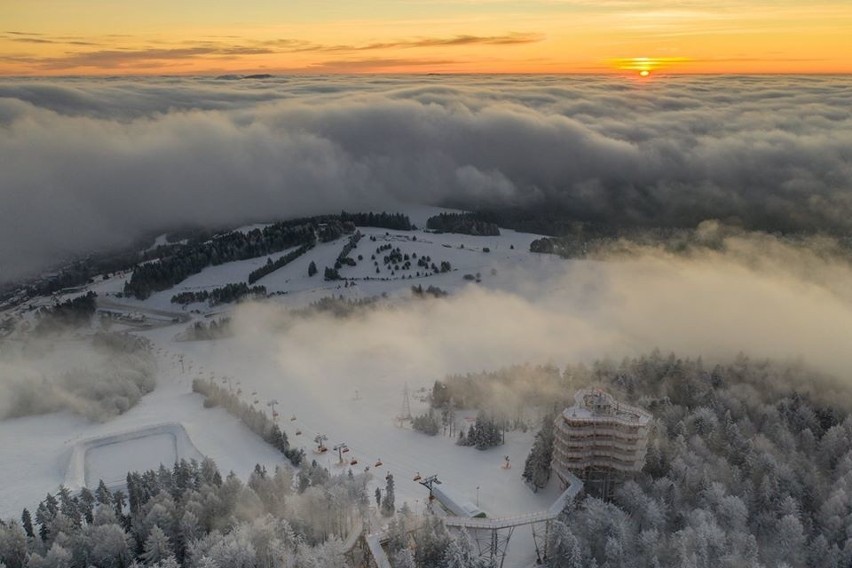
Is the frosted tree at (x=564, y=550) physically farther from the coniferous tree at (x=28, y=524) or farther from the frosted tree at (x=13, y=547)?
the coniferous tree at (x=28, y=524)

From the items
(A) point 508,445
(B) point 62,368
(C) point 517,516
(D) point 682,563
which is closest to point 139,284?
(B) point 62,368

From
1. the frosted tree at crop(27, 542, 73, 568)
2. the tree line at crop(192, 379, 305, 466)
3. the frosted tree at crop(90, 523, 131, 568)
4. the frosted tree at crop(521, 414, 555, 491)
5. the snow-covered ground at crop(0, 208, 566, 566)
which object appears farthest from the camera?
the tree line at crop(192, 379, 305, 466)

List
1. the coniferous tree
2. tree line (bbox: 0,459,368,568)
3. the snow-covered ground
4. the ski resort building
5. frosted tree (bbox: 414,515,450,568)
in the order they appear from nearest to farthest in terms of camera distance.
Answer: tree line (bbox: 0,459,368,568) → frosted tree (bbox: 414,515,450,568) → the coniferous tree → the ski resort building → the snow-covered ground

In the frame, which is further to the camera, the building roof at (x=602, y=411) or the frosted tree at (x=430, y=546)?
the building roof at (x=602, y=411)

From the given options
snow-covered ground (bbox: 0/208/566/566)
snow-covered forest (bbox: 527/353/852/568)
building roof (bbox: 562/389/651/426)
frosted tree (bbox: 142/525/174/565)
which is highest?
building roof (bbox: 562/389/651/426)

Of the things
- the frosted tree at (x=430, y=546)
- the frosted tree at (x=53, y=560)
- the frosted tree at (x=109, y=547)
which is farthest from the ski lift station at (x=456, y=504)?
the frosted tree at (x=53, y=560)

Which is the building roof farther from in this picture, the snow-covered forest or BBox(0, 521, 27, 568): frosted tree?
BBox(0, 521, 27, 568): frosted tree

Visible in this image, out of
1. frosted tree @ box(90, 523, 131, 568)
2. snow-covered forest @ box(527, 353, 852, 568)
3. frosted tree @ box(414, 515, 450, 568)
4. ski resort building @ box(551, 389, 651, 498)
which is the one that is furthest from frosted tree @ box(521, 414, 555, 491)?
frosted tree @ box(90, 523, 131, 568)

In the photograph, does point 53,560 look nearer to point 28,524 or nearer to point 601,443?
point 28,524

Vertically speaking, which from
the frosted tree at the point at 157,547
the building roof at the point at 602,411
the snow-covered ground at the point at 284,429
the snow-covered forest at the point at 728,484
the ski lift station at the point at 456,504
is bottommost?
the snow-covered ground at the point at 284,429

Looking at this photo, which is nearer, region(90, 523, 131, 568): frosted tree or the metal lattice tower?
region(90, 523, 131, 568): frosted tree
